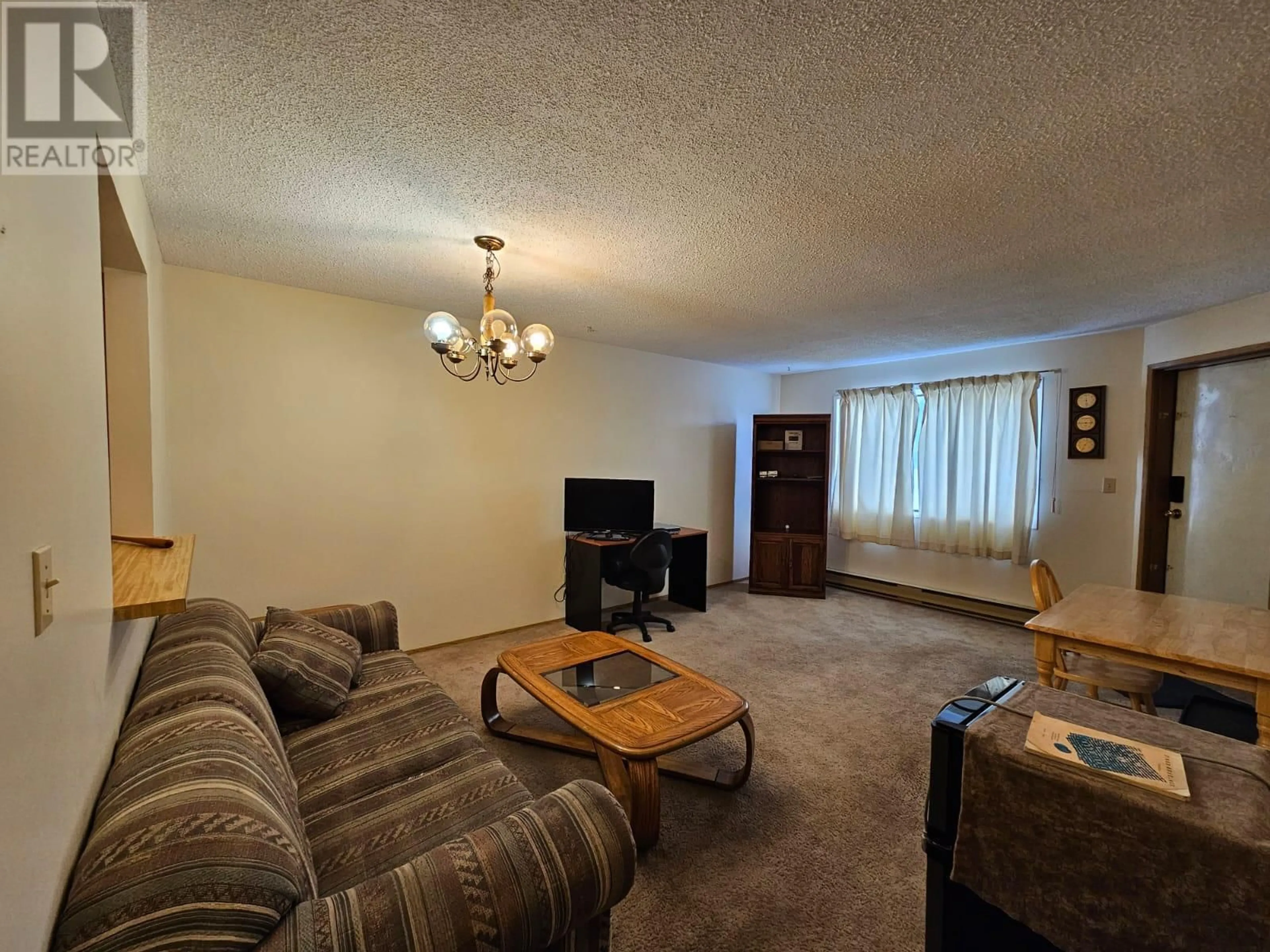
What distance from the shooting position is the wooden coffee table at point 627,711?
1.76 meters

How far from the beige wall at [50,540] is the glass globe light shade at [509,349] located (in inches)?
50.9

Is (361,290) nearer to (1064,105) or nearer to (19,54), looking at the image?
(19,54)

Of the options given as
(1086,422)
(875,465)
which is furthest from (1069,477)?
(875,465)

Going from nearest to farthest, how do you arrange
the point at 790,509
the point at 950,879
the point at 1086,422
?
1. the point at 950,879
2. the point at 1086,422
3. the point at 790,509

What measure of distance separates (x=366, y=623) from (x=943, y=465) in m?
4.69

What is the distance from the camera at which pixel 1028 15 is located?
3.56 ft

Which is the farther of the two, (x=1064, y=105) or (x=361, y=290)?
(x=361, y=290)

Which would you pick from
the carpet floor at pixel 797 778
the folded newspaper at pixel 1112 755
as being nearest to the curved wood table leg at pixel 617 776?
the carpet floor at pixel 797 778

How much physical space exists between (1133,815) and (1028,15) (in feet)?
5.23

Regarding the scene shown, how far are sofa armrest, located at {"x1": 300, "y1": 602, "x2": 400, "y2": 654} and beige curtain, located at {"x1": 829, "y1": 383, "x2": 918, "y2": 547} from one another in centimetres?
434

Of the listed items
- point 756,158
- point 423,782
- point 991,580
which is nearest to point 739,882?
point 423,782

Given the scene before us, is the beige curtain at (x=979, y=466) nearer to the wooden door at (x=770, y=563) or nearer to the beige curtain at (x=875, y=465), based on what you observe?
the beige curtain at (x=875, y=465)

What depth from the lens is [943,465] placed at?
182 inches

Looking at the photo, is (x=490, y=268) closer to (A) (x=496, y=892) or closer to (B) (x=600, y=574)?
(B) (x=600, y=574)
